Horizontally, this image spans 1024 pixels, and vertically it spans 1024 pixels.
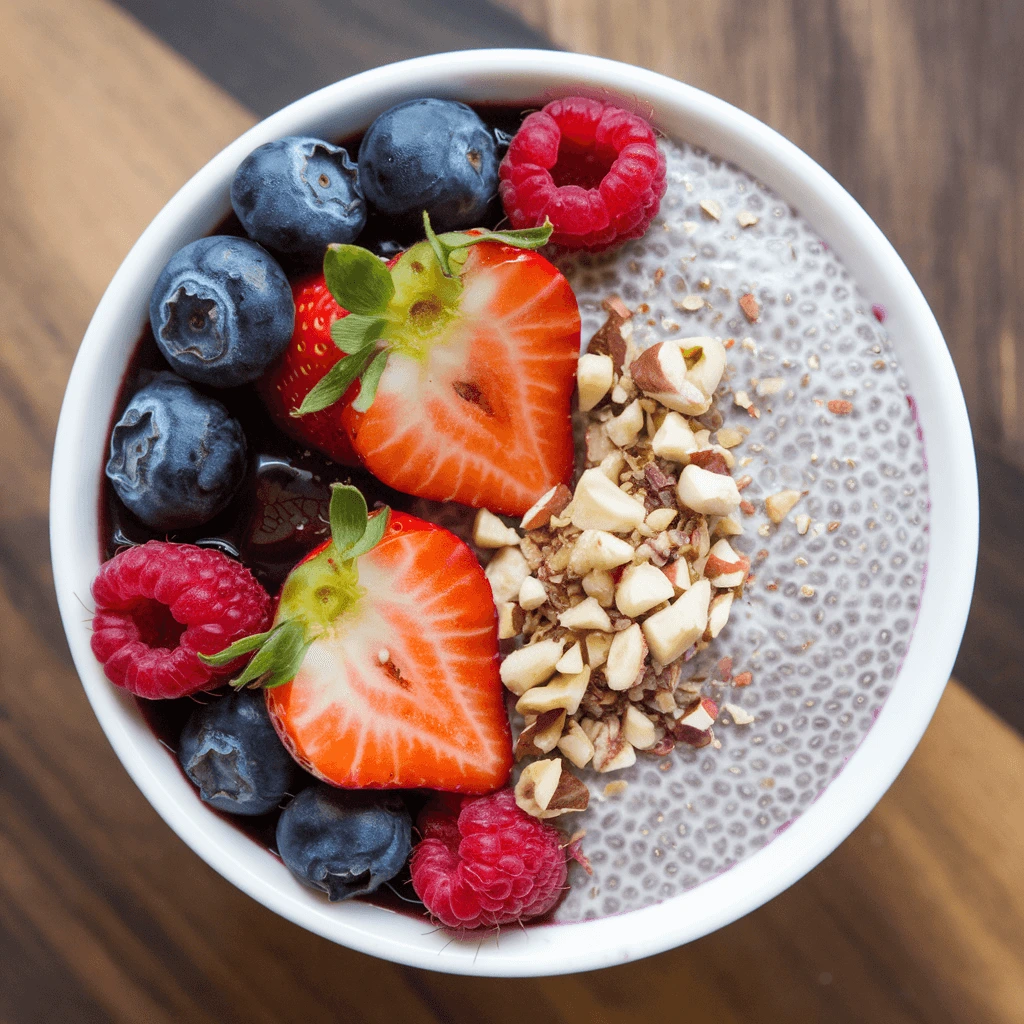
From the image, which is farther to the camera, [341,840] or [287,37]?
[287,37]

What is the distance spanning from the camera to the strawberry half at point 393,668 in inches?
29.0

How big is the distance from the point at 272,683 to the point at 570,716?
0.25 metres

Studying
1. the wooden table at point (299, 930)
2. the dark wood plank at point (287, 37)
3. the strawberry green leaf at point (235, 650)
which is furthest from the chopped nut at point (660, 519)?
the dark wood plank at point (287, 37)

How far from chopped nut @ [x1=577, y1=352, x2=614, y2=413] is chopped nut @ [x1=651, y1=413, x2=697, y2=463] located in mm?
59

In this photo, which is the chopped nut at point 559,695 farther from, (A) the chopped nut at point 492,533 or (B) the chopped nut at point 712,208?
(B) the chopped nut at point 712,208

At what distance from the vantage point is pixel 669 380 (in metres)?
0.74

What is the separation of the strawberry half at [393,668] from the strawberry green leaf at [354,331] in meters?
0.15

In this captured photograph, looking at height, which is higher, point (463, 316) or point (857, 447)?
point (463, 316)

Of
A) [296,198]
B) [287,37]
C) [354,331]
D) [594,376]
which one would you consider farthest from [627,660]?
[287,37]

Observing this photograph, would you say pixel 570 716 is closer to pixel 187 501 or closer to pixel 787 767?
pixel 787 767

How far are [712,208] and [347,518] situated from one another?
41 centimetres

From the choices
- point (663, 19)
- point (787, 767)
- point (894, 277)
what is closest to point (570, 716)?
point (787, 767)

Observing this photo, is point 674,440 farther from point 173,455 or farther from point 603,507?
point 173,455

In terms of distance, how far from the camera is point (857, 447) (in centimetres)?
78
